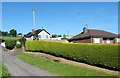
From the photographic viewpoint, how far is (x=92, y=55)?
2567cm

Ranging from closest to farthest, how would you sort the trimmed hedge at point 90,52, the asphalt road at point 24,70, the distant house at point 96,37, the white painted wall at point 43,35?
1. the asphalt road at point 24,70
2. the trimmed hedge at point 90,52
3. the distant house at point 96,37
4. the white painted wall at point 43,35

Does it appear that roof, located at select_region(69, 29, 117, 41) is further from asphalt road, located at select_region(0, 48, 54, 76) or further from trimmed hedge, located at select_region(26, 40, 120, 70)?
asphalt road, located at select_region(0, 48, 54, 76)

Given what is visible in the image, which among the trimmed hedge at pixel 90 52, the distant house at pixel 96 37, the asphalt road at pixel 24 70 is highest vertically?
the distant house at pixel 96 37

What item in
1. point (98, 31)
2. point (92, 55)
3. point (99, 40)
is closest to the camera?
point (92, 55)

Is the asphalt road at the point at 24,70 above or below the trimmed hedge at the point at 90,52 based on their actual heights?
below

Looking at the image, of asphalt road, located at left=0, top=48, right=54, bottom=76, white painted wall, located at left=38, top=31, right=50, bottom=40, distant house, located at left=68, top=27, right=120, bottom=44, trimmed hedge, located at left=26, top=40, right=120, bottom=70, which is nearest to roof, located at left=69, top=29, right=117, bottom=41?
distant house, located at left=68, top=27, right=120, bottom=44

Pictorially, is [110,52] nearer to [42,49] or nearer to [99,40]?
[42,49]

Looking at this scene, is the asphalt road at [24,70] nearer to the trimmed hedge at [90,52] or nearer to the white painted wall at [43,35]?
the trimmed hedge at [90,52]

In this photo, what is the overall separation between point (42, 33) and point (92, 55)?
55075mm

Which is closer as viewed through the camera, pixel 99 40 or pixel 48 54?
pixel 48 54

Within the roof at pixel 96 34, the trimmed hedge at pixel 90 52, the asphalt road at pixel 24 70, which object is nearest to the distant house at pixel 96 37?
the roof at pixel 96 34

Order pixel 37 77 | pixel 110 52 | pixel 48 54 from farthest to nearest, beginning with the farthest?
pixel 48 54 < pixel 110 52 < pixel 37 77

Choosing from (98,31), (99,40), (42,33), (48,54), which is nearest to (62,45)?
(48,54)

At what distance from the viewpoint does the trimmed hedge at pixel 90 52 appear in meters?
22.4
